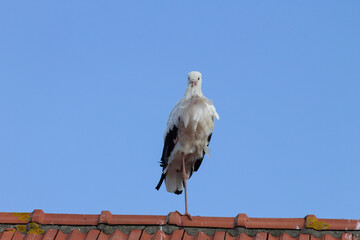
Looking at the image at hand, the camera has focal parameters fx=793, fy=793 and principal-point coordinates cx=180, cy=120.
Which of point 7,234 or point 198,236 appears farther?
point 7,234

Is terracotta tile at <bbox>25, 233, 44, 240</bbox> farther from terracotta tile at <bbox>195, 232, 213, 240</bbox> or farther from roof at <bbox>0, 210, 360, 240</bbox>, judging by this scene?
terracotta tile at <bbox>195, 232, 213, 240</bbox>

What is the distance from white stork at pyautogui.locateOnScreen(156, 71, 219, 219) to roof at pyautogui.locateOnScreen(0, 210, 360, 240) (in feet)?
7.42

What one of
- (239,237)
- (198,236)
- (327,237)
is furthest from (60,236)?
(327,237)

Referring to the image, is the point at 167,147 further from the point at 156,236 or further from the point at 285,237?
the point at 285,237

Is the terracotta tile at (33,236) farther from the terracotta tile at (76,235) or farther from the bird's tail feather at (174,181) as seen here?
the bird's tail feather at (174,181)

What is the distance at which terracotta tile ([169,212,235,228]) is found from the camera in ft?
18.3

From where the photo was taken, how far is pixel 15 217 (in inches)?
230

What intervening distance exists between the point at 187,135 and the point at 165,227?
2.44 m

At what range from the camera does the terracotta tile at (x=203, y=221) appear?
5.57 metres

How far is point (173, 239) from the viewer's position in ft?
18.0

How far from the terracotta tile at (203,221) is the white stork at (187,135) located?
7.54 feet

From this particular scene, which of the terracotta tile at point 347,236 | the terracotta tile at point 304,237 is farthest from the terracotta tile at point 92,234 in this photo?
the terracotta tile at point 347,236

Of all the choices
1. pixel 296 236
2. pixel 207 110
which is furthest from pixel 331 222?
pixel 207 110

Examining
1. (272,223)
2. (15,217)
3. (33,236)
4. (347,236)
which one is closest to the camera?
(347,236)
